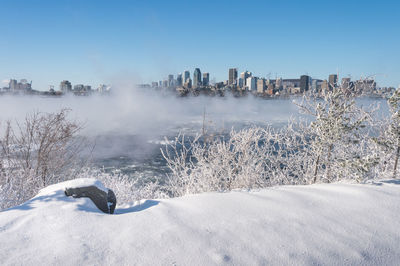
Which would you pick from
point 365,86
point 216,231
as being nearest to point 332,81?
point 365,86

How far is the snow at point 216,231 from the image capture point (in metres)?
2.60

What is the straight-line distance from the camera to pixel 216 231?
3094 mm

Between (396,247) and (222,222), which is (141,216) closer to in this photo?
(222,222)

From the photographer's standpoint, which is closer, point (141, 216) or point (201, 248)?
point (201, 248)

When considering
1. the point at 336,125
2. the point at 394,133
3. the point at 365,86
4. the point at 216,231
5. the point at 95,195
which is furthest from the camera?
the point at 365,86

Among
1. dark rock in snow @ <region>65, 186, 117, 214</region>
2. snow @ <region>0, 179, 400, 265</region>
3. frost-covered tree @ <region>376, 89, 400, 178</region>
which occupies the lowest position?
dark rock in snow @ <region>65, 186, 117, 214</region>

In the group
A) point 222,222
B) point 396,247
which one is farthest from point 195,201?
point 396,247

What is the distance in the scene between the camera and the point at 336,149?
8.25 metres

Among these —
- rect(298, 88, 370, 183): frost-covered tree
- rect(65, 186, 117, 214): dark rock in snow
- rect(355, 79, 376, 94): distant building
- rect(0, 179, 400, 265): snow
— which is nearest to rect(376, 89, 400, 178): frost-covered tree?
rect(298, 88, 370, 183): frost-covered tree

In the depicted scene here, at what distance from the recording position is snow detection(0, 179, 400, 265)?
2.60 m

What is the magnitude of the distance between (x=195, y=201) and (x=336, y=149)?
6.29 metres

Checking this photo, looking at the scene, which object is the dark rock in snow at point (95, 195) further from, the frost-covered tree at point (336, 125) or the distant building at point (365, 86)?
the distant building at point (365, 86)

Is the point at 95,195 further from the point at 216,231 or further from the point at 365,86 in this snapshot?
the point at 365,86

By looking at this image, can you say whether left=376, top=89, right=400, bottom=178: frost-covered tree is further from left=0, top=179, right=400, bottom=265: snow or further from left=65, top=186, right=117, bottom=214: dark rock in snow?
left=65, top=186, right=117, bottom=214: dark rock in snow
